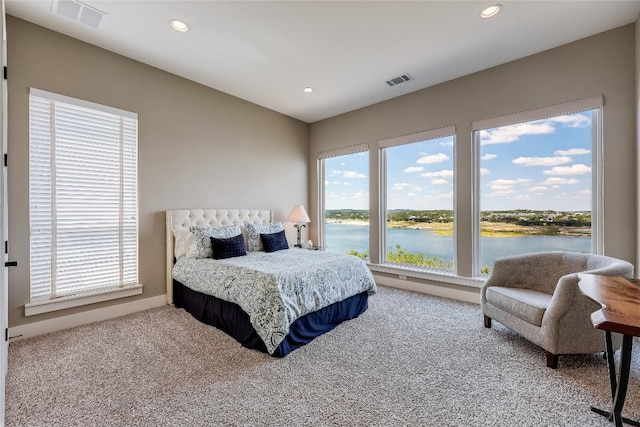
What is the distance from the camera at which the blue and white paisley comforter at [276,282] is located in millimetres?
2404

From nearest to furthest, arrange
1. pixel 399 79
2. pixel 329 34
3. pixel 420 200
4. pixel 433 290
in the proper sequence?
1. pixel 329 34
2. pixel 399 79
3. pixel 433 290
4. pixel 420 200

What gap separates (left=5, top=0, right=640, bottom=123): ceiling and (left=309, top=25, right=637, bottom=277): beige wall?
16 cm

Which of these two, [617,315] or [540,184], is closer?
[617,315]

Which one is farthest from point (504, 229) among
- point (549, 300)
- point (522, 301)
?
point (522, 301)

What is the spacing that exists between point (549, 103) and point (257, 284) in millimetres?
3690

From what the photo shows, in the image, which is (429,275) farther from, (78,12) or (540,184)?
(78,12)

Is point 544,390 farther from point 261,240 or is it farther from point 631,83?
point 261,240

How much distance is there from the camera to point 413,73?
369 centimetres

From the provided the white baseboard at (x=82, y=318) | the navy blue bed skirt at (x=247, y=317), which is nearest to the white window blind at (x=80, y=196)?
the white baseboard at (x=82, y=318)

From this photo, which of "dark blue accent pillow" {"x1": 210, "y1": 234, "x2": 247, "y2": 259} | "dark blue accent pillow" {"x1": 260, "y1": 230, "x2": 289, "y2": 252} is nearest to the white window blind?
"dark blue accent pillow" {"x1": 210, "y1": 234, "x2": 247, "y2": 259}

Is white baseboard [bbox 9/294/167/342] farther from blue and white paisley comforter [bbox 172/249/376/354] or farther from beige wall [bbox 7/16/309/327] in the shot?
blue and white paisley comforter [bbox 172/249/376/354]

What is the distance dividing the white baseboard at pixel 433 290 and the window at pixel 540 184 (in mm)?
395

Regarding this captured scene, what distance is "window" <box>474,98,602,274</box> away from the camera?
Result: 120 inches

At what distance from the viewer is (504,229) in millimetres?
3604
